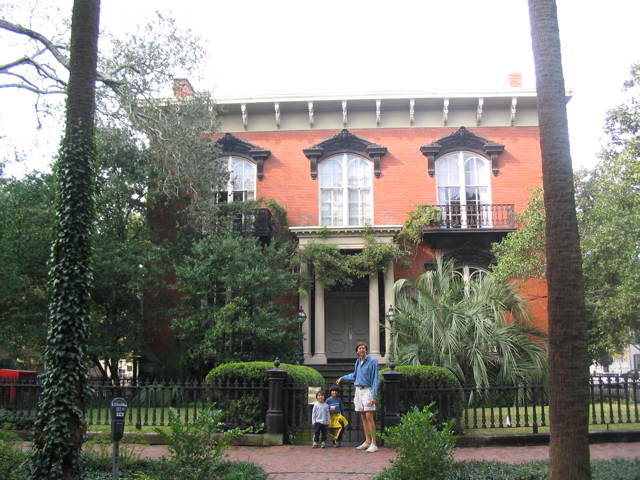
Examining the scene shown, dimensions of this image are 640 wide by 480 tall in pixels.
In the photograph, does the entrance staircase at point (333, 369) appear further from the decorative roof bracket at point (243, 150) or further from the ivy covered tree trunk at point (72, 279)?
the ivy covered tree trunk at point (72, 279)

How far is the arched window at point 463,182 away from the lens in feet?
68.0

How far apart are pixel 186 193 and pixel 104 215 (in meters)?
2.50

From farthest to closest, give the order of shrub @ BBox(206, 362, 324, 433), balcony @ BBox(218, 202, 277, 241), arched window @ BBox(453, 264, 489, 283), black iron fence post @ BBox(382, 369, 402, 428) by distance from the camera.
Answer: arched window @ BBox(453, 264, 489, 283), balcony @ BBox(218, 202, 277, 241), shrub @ BBox(206, 362, 324, 433), black iron fence post @ BBox(382, 369, 402, 428)

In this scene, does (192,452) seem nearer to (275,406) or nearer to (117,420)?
(117,420)

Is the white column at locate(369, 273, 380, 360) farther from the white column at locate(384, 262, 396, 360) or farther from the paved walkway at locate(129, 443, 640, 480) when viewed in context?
the paved walkway at locate(129, 443, 640, 480)

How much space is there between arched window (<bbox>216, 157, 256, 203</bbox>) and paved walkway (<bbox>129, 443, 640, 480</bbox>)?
39.0 feet

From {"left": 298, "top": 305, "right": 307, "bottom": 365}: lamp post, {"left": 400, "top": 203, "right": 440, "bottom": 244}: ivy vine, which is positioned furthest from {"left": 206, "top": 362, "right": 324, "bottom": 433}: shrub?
{"left": 400, "top": 203, "right": 440, "bottom": 244}: ivy vine

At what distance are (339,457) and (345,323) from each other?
38.3 ft

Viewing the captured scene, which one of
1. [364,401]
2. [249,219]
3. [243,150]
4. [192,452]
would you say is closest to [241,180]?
[243,150]

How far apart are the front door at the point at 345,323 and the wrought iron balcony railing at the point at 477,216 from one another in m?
3.89

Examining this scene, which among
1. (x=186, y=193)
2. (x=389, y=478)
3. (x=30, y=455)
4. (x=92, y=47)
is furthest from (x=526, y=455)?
(x=186, y=193)

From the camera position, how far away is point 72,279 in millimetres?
7484

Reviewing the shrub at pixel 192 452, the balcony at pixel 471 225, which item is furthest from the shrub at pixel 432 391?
the balcony at pixel 471 225

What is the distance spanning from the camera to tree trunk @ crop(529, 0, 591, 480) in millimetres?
6113
